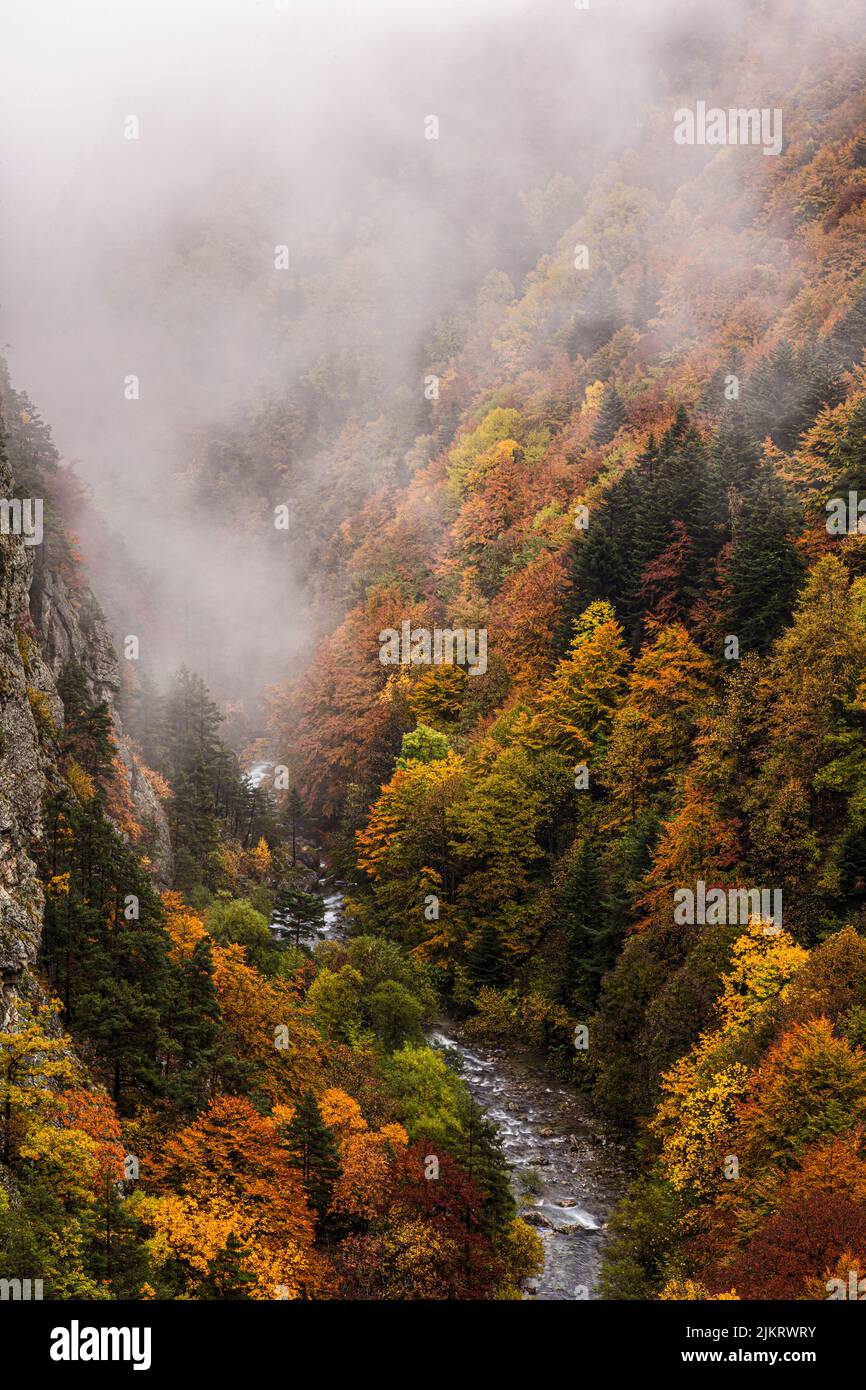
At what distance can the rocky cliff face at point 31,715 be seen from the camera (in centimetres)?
3584

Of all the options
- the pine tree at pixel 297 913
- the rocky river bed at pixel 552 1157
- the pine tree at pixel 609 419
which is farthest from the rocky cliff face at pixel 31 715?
the pine tree at pixel 609 419

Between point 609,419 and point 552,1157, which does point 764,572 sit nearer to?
point 552,1157

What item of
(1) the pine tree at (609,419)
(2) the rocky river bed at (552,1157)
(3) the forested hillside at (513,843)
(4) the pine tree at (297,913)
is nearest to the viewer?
(3) the forested hillside at (513,843)

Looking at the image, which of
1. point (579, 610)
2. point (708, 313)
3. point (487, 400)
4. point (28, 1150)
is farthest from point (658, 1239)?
point (487, 400)

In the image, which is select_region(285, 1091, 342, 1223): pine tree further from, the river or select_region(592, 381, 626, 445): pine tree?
select_region(592, 381, 626, 445): pine tree

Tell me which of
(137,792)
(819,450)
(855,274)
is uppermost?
(855,274)

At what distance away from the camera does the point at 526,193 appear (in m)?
187

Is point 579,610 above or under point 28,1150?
above

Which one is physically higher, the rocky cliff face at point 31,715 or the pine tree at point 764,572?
the pine tree at point 764,572

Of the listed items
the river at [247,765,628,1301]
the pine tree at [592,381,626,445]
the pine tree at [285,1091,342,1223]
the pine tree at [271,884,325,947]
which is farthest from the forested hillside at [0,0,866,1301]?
the pine tree at [271,884,325,947]

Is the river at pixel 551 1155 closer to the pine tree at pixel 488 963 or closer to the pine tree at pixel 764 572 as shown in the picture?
the pine tree at pixel 488 963

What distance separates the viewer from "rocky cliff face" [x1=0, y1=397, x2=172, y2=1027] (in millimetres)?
35844

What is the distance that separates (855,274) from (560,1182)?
245 feet

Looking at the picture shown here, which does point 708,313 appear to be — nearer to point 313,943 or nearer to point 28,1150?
point 313,943
